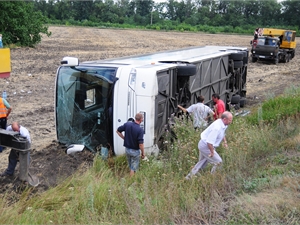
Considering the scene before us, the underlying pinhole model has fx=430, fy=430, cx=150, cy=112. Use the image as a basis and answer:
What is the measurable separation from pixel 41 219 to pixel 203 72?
6325 millimetres

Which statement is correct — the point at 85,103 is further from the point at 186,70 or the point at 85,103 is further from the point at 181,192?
the point at 181,192

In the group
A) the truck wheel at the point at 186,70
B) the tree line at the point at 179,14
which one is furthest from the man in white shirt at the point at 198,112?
the tree line at the point at 179,14

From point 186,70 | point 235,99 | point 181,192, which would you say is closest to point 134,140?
point 181,192

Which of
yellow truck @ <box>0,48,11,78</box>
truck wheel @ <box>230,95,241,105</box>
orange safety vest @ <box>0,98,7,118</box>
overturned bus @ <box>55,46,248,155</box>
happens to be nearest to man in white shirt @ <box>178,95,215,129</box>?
overturned bus @ <box>55,46,248,155</box>

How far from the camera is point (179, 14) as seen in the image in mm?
83750

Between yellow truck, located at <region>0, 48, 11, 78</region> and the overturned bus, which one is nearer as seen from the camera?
the overturned bus

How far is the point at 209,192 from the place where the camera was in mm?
6055

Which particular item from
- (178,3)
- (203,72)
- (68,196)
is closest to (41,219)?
(68,196)

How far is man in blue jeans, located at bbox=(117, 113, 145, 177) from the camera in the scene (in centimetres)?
758

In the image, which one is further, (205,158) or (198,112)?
(198,112)

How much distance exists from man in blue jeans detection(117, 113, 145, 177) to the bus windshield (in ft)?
2.39

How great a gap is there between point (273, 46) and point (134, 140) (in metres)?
23.6

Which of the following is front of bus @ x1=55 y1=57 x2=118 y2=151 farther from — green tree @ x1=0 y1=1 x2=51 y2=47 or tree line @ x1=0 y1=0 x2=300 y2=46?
tree line @ x1=0 y1=0 x2=300 y2=46

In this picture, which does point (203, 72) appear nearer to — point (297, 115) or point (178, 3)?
point (297, 115)
